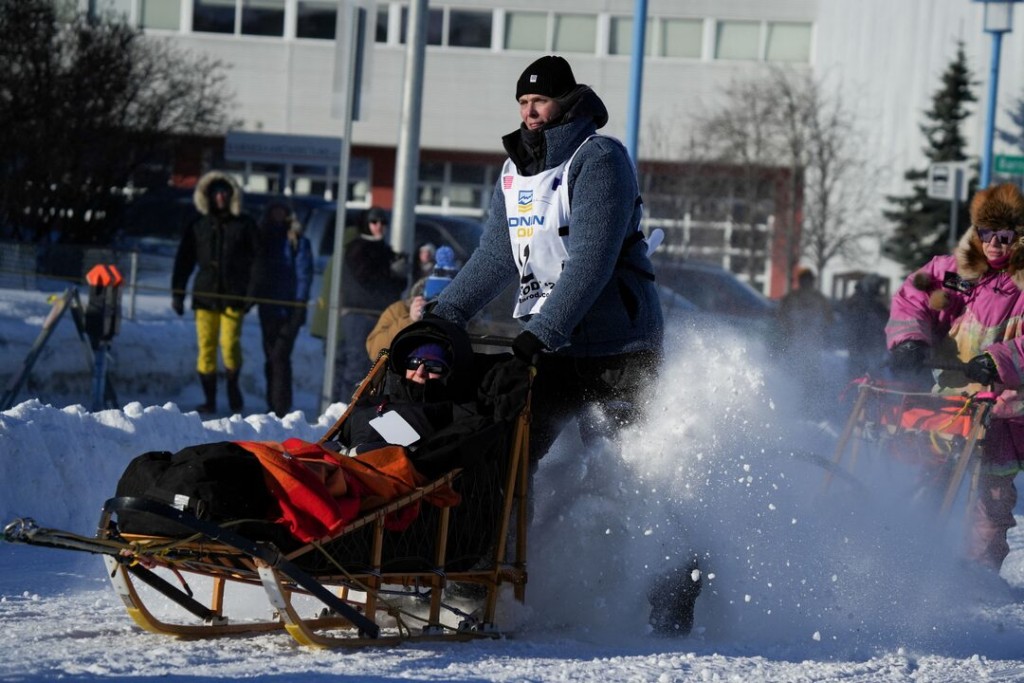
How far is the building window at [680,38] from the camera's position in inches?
1463

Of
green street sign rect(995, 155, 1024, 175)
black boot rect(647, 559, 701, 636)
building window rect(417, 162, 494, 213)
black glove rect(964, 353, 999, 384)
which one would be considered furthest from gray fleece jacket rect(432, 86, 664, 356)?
building window rect(417, 162, 494, 213)

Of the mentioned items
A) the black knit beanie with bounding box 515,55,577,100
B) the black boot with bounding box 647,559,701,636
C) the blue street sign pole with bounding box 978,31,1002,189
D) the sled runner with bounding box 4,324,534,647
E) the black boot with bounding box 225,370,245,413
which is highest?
the blue street sign pole with bounding box 978,31,1002,189

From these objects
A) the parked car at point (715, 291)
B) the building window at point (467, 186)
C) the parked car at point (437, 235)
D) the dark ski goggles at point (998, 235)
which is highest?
the building window at point (467, 186)

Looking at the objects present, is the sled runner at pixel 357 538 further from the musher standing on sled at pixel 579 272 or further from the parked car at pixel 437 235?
the parked car at pixel 437 235

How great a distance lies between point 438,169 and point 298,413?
1154 inches

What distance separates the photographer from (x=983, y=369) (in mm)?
6582

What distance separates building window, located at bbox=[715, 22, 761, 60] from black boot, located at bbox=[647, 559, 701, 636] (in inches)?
1284

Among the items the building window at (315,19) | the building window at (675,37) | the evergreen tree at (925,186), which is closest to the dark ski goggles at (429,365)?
the evergreen tree at (925,186)

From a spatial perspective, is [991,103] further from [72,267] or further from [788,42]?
[788,42]

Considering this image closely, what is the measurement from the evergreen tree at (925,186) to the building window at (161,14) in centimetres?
1688

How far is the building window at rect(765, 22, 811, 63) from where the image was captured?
36.9 metres

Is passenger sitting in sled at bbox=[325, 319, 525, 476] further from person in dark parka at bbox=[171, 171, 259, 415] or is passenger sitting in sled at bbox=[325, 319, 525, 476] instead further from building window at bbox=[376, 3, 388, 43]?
building window at bbox=[376, 3, 388, 43]

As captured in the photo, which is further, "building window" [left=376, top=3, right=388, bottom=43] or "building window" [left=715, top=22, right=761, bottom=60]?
"building window" [left=376, top=3, right=388, bottom=43]

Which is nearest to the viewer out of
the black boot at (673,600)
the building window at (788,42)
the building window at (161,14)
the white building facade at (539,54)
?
the black boot at (673,600)
